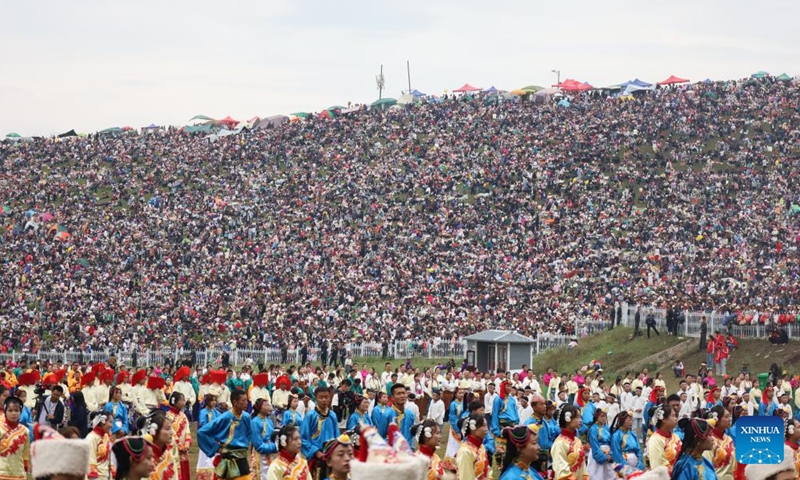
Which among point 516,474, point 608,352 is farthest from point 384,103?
point 516,474

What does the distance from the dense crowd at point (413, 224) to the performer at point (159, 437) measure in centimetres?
3400

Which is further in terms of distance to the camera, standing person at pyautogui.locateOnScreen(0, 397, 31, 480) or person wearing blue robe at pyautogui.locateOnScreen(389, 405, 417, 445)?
person wearing blue robe at pyautogui.locateOnScreen(389, 405, 417, 445)

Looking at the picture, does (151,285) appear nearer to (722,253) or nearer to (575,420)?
(722,253)

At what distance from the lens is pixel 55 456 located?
771 centimetres

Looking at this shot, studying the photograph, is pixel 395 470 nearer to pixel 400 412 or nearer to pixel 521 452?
pixel 521 452

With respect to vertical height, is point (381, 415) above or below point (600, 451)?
above

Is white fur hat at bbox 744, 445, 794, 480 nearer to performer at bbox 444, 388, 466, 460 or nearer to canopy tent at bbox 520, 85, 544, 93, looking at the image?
performer at bbox 444, 388, 466, 460

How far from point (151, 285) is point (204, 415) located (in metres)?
44.6

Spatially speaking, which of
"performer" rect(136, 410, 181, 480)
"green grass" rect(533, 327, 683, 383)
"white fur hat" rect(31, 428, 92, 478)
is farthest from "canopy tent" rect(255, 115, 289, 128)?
"white fur hat" rect(31, 428, 92, 478)

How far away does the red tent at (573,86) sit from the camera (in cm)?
8269

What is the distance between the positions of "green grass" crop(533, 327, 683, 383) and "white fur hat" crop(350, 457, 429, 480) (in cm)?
3742

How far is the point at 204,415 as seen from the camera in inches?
792

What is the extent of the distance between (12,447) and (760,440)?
9.88 m

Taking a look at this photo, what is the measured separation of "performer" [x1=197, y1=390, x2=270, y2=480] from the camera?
16.2 meters
